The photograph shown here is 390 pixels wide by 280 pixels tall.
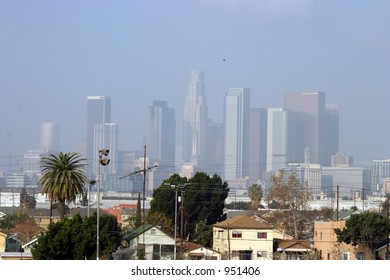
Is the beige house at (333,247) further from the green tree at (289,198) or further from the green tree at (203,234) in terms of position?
the green tree at (289,198)

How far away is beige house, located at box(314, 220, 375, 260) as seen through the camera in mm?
69438

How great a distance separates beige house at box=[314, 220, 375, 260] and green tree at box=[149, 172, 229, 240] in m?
24.4

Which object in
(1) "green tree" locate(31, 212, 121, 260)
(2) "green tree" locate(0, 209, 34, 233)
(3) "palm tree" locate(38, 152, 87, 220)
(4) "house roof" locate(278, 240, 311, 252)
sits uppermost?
(3) "palm tree" locate(38, 152, 87, 220)

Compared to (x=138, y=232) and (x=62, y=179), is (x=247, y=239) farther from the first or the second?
(x=62, y=179)

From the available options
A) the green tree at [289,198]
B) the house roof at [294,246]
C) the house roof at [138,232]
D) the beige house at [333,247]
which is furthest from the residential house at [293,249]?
the green tree at [289,198]

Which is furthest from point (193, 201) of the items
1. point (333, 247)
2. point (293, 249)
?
point (333, 247)

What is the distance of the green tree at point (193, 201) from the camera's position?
103250mm

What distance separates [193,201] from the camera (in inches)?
4168

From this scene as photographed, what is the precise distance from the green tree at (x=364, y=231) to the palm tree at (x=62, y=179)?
20949 millimetres

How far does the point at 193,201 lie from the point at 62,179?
40003 mm

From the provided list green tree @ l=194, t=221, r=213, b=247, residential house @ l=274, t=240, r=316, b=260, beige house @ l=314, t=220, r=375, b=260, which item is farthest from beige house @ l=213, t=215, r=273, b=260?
green tree @ l=194, t=221, r=213, b=247

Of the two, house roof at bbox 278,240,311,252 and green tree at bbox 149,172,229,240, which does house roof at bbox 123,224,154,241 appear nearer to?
house roof at bbox 278,240,311,252
